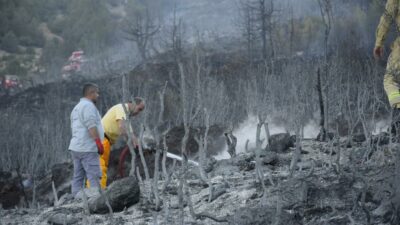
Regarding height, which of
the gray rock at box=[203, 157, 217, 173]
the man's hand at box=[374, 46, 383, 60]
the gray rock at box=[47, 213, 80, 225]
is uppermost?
the man's hand at box=[374, 46, 383, 60]

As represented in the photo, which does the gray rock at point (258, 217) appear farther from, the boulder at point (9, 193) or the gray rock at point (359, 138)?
the boulder at point (9, 193)

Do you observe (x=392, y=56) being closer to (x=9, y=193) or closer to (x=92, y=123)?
(x=92, y=123)

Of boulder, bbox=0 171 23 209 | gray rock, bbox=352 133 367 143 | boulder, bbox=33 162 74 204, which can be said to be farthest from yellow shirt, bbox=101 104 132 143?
boulder, bbox=33 162 74 204

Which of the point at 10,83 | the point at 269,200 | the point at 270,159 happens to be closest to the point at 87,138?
the point at 270,159

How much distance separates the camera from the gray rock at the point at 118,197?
5355mm

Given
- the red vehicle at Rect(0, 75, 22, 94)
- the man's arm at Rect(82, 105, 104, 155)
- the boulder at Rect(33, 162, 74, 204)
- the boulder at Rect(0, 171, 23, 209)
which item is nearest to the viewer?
the man's arm at Rect(82, 105, 104, 155)

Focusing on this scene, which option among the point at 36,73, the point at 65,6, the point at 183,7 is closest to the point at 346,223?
the point at 36,73

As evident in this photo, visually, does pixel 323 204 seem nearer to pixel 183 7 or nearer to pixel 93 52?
pixel 93 52

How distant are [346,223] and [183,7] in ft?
148

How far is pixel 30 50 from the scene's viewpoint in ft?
169

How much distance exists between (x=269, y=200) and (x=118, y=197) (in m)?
1.22

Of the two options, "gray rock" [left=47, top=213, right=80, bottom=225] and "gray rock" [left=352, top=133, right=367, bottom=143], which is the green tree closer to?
"gray rock" [left=352, top=133, right=367, bottom=143]

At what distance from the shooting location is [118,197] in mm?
5352

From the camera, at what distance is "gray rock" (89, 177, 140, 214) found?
5.36 meters
